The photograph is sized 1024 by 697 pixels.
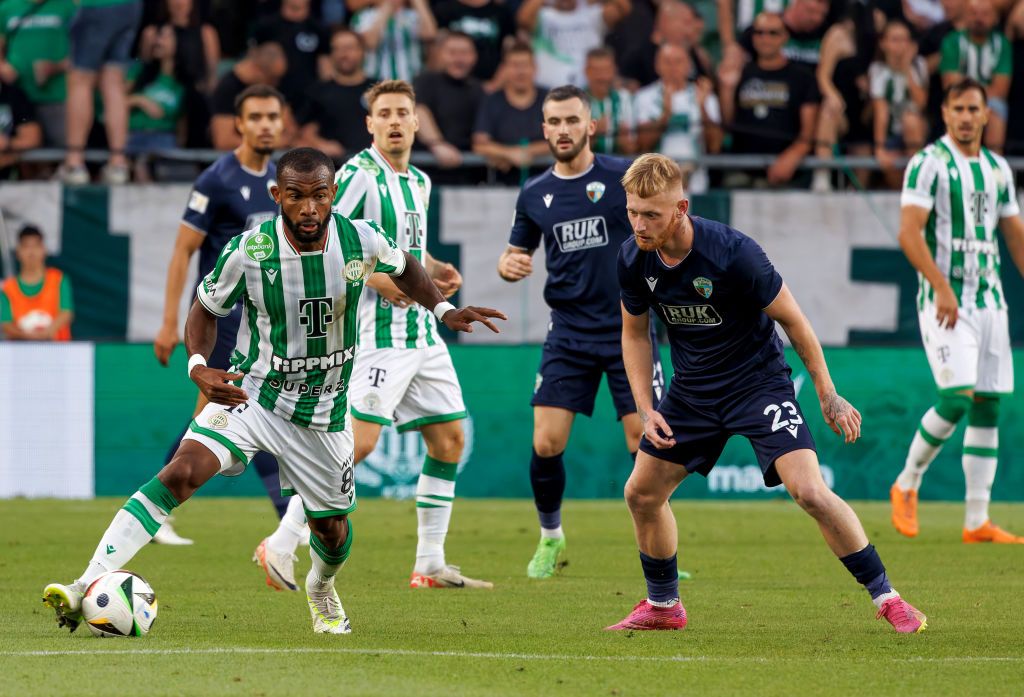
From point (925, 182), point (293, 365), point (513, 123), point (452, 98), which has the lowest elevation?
point (293, 365)

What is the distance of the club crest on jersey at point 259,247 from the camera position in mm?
6363

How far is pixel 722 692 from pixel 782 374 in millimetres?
1876

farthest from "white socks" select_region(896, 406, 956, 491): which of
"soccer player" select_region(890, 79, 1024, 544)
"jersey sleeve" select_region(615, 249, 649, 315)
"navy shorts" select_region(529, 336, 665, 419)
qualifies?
"jersey sleeve" select_region(615, 249, 649, 315)

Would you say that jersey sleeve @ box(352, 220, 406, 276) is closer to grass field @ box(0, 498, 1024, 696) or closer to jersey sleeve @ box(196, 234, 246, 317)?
jersey sleeve @ box(196, 234, 246, 317)

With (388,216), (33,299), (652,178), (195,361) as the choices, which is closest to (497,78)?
(33,299)

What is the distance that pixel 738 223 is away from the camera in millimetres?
15117

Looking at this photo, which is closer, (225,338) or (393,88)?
(393,88)

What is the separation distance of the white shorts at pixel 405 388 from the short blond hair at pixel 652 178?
255 centimetres

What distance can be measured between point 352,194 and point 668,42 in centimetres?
813

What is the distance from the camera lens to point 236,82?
15477 millimetres

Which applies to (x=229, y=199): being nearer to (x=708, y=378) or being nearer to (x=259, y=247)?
(x=259, y=247)

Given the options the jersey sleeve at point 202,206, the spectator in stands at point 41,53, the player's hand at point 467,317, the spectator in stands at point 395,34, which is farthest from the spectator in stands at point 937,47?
the player's hand at point 467,317

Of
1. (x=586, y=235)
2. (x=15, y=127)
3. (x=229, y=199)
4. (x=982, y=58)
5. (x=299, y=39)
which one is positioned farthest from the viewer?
(x=982, y=58)

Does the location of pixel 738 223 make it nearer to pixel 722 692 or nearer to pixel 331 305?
pixel 331 305
